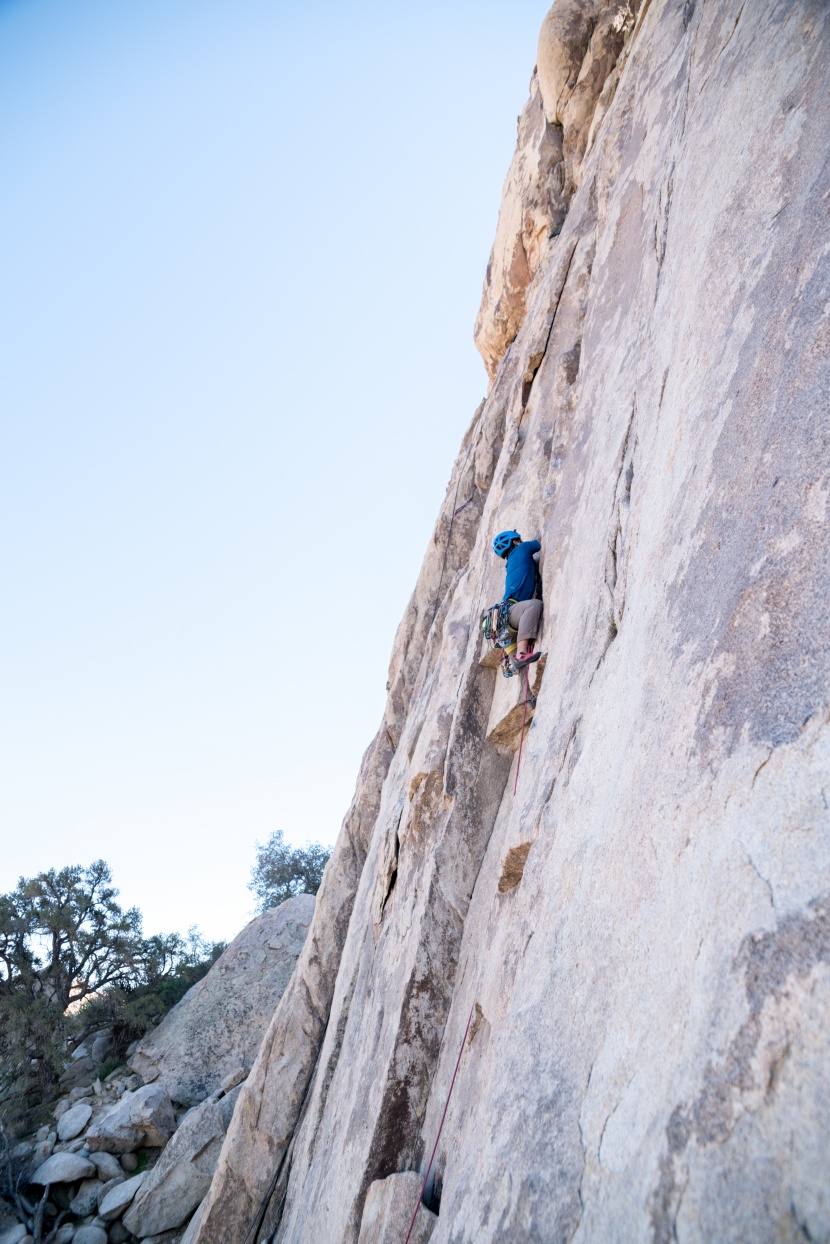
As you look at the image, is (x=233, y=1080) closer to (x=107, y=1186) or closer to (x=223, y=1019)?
(x=223, y=1019)

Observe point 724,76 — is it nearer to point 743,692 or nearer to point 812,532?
point 812,532

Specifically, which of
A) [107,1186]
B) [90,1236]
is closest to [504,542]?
[90,1236]

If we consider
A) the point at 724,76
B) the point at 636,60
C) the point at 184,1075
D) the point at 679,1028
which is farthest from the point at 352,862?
the point at 636,60

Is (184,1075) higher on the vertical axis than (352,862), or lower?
lower

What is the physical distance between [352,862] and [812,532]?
11.6 meters

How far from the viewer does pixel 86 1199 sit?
12922 millimetres

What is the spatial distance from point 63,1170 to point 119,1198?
144 centimetres

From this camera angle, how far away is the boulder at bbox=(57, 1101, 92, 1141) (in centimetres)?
1448

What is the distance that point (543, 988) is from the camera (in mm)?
4469

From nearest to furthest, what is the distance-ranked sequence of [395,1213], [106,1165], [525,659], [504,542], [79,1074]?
[395,1213] → [525,659] → [504,542] → [106,1165] → [79,1074]

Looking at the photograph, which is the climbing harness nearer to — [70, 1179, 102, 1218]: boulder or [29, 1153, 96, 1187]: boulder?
[70, 1179, 102, 1218]: boulder

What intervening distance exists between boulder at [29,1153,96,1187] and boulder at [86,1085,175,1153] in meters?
0.42

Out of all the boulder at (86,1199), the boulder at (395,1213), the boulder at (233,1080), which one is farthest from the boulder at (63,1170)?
the boulder at (395,1213)

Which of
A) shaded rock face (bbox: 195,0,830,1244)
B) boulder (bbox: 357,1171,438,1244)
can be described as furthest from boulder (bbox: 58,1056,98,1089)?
boulder (bbox: 357,1171,438,1244)
